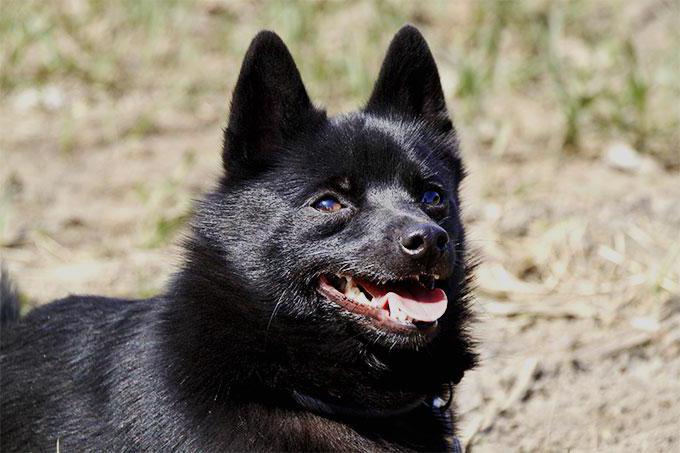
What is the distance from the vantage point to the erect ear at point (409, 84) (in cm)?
400

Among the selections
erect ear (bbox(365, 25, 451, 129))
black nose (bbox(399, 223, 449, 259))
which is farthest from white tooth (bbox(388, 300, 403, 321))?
erect ear (bbox(365, 25, 451, 129))

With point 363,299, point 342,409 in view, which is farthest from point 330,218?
point 342,409

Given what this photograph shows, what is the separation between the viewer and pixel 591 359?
199 inches

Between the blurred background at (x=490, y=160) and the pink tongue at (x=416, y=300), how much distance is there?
709mm

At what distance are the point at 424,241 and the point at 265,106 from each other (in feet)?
2.77

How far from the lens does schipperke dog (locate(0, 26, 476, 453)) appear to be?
3402 millimetres

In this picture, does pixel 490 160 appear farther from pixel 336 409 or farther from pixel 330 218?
pixel 336 409

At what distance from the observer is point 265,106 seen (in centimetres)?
378

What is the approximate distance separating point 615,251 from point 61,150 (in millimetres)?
3938

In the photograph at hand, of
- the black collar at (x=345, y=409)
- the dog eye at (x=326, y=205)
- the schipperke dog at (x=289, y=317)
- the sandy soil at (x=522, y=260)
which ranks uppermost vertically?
the dog eye at (x=326, y=205)

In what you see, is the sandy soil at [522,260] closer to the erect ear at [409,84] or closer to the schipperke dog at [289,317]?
the schipperke dog at [289,317]

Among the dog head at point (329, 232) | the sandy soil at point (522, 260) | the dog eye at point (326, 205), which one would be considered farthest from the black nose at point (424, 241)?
the sandy soil at point (522, 260)

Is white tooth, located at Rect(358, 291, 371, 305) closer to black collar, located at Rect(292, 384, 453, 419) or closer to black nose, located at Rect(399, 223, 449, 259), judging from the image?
black nose, located at Rect(399, 223, 449, 259)

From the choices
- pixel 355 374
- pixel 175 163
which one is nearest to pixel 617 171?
pixel 175 163
